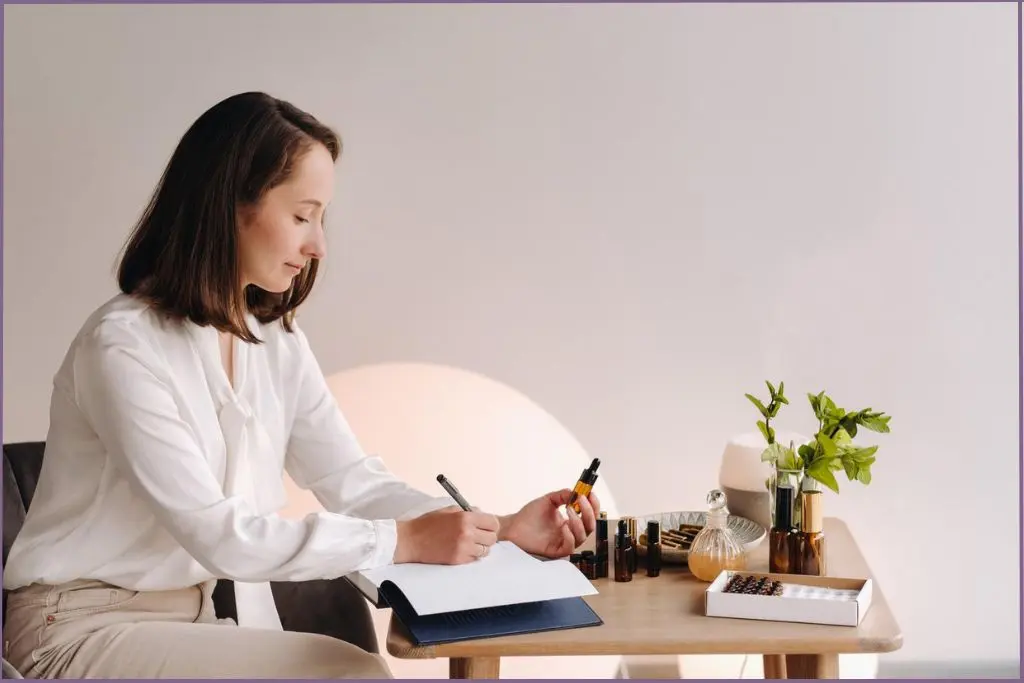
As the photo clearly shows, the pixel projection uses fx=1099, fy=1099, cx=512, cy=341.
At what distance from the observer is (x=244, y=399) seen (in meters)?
1.52

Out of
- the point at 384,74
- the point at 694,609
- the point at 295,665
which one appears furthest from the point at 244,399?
the point at 384,74

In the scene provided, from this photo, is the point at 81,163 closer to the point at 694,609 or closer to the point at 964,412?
the point at 694,609

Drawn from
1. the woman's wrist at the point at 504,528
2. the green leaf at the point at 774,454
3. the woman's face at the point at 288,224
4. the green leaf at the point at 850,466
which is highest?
the woman's face at the point at 288,224

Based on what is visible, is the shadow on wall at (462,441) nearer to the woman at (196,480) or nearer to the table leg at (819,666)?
the woman at (196,480)

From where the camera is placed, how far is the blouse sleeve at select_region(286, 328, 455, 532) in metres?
1.65

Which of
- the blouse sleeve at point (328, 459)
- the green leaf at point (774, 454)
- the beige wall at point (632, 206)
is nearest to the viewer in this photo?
the green leaf at point (774, 454)

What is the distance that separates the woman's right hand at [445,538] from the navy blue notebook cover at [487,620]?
7 centimetres

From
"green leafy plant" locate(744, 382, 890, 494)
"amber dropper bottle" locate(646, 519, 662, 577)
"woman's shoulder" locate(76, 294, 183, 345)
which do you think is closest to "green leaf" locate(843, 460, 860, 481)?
"green leafy plant" locate(744, 382, 890, 494)

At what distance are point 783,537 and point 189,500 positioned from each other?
2.50 feet

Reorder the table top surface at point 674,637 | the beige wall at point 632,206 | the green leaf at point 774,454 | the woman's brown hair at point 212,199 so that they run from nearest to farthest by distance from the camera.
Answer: the table top surface at point 674,637, the woman's brown hair at point 212,199, the green leaf at point 774,454, the beige wall at point 632,206

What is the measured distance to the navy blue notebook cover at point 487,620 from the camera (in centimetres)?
123

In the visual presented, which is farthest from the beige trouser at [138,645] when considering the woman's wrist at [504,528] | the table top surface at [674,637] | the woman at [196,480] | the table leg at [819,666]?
the table leg at [819,666]

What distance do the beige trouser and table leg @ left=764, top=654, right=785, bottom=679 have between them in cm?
69

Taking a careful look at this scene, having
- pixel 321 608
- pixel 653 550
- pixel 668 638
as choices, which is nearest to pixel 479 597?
pixel 668 638
